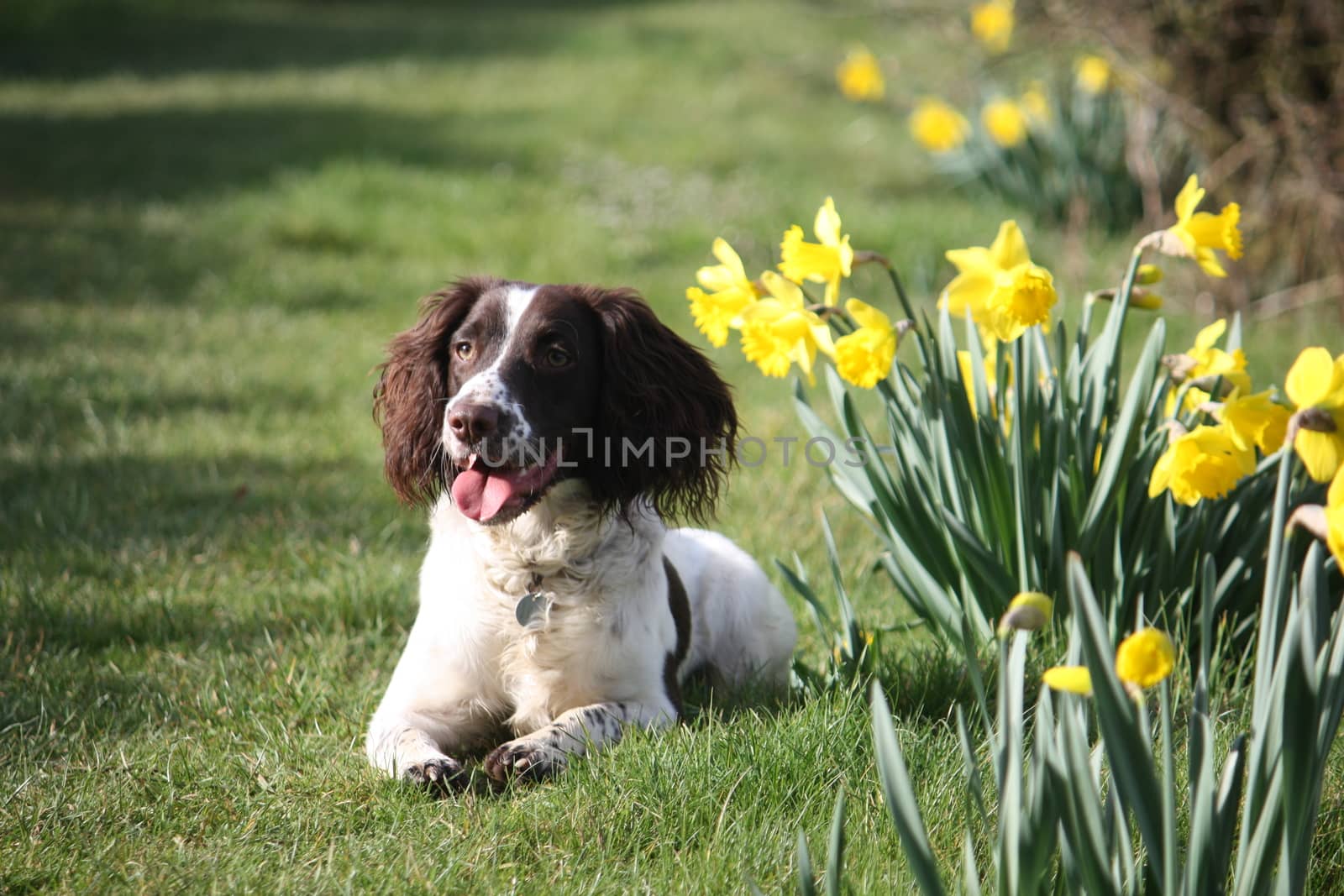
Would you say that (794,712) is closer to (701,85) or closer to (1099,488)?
(1099,488)

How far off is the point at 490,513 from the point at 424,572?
438 millimetres

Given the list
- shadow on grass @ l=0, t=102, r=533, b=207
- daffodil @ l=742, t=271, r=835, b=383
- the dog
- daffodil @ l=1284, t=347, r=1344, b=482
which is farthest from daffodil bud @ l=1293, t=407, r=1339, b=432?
shadow on grass @ l=0, t=102, r=533, b=207

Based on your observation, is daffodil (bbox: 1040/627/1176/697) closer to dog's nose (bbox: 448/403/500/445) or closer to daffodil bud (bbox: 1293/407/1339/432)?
daffodil bud (bbox: 1293/407/1339/432)

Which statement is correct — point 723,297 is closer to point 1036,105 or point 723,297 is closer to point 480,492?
point 480,492

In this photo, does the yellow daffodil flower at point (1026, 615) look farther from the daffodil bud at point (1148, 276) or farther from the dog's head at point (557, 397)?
the daffodil bud at point (1148, 276)

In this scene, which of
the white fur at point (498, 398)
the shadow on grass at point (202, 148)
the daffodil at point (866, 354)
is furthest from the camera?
the shadow on grass at point (202, 148)

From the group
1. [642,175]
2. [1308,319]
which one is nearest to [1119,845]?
[1308,319]

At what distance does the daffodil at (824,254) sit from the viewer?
2492mm

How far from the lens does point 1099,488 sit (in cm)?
263

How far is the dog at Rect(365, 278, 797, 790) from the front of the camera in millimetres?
2541

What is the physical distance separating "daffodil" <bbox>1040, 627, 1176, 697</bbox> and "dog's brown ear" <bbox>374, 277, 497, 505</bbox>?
161 centimetres

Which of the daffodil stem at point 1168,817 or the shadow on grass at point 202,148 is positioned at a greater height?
the shadow on grass at point 202,148

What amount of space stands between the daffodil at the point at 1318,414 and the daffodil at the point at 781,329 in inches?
37.3

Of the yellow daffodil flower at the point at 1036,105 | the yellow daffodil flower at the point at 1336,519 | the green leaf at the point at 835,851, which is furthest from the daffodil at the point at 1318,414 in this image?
the yellow daffodil flower at the point at 1036,105
